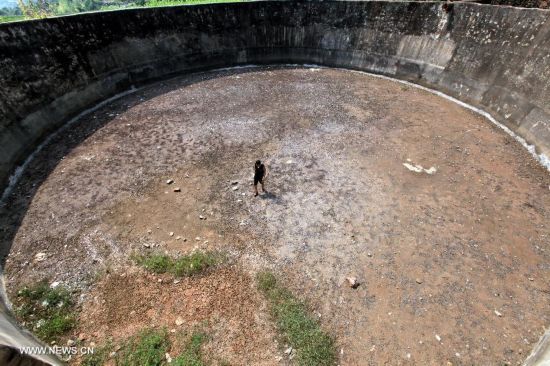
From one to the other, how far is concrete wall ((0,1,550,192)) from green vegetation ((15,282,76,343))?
4.05 metres

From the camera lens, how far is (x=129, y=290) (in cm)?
552

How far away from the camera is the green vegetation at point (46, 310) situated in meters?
4.91

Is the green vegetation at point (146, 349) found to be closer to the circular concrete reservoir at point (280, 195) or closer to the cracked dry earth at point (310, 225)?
the circular concrete reservoir at point (280, 195)

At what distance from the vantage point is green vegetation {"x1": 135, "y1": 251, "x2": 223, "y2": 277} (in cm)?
581

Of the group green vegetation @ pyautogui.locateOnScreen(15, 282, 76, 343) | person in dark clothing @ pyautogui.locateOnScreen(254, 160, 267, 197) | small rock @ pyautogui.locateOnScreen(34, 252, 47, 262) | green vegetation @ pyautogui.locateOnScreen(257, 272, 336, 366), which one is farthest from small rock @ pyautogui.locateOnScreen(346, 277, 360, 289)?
small rock @ pyautogui.locateOnScreen(34, 252, 47, 262)

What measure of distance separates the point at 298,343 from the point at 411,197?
14.9 feet

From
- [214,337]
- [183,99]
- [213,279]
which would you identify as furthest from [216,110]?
[214,337]

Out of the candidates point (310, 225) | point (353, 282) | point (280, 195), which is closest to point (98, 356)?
point (353, 282)

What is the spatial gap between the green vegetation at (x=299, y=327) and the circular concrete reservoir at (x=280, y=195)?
0.06 m

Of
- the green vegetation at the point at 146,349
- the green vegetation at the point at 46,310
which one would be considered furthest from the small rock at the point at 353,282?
the green vegetation at the point at 46,310

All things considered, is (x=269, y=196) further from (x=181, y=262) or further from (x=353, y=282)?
(x=353, y=282)

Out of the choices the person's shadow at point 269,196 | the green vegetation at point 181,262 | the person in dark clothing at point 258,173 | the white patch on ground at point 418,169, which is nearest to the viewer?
the green vegetation at point 181,262

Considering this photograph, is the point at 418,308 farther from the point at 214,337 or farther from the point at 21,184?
the point at 21,184

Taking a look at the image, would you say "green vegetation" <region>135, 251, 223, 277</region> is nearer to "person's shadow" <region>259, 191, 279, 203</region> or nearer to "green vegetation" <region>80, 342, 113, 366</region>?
"green vegetation" <region>80, 342, 113, 366</region>
